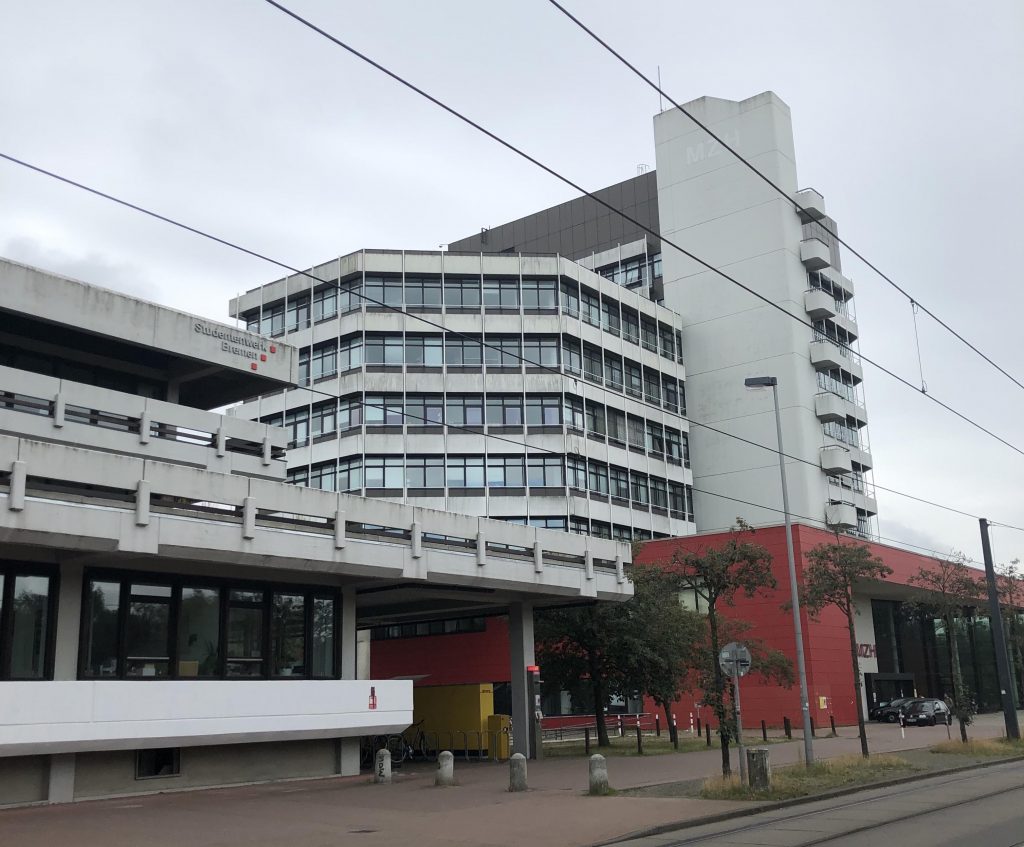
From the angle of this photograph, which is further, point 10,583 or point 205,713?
point 205,713

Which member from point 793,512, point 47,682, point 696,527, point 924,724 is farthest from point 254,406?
point 47,682

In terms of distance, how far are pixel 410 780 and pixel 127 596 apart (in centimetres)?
824

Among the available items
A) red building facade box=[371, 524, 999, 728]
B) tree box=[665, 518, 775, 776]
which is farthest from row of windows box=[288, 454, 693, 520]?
tree box=[665, 518, 775, 776]

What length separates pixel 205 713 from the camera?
22469 mm

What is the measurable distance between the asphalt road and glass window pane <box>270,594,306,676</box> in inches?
491

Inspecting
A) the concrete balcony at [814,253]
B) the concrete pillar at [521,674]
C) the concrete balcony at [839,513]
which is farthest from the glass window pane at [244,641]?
the concrete balcony at [814,253]

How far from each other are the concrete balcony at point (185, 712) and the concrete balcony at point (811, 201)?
49.2 meters

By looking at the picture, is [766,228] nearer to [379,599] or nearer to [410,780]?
[379,599]

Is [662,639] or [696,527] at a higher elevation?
[696,527]

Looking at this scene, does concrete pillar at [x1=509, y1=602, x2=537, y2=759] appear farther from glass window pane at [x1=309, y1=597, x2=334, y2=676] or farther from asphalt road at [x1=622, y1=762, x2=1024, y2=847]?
asphalt road at [x1=622, y1=762, x2=1024, y2=847]

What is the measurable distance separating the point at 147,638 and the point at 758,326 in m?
50.9

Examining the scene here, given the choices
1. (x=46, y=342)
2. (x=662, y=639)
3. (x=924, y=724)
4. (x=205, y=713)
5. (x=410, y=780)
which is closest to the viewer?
(x=205, y=713)

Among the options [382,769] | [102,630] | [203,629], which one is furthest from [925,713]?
[102,630]

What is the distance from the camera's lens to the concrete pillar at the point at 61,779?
20.6 meters
